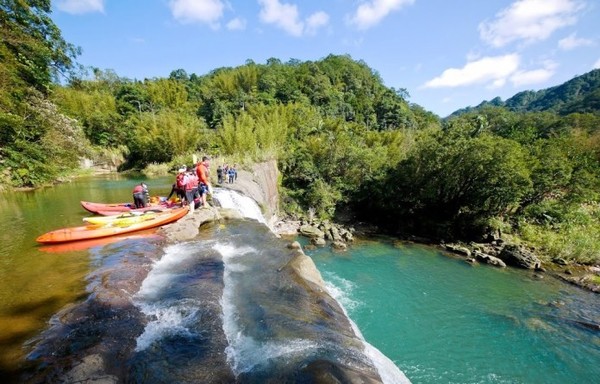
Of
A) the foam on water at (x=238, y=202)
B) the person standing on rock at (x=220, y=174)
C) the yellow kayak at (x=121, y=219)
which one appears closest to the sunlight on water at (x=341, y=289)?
the foam on water at (x=238, y=202)

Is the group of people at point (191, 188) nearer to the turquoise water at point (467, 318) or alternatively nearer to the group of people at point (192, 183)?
the group of people at point (192, 183)

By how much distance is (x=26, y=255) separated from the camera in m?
7.10

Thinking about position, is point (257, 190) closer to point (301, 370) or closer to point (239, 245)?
point (239, 245)

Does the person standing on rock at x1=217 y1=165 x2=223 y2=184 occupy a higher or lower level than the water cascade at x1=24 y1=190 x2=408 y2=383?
higher

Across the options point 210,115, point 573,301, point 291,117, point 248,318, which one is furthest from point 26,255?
point 210,115

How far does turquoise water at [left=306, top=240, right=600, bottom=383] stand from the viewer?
24.4 feet

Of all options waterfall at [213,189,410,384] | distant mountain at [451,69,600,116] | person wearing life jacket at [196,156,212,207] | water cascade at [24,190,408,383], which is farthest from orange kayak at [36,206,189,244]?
distant mountain at [451,69,600,116]

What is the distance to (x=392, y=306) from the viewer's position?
10000mm

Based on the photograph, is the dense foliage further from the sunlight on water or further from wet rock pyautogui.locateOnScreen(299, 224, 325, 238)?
the sunlight on water

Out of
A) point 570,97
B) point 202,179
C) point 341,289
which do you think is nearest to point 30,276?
point 202,179

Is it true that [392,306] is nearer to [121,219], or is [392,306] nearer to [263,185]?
[121,219]

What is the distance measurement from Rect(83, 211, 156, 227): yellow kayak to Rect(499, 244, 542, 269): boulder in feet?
49.1

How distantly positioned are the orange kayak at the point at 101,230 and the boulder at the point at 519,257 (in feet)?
46.5

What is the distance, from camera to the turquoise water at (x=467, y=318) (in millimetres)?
7434
